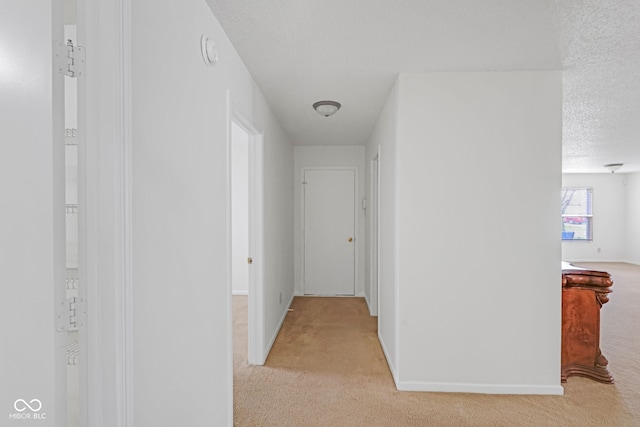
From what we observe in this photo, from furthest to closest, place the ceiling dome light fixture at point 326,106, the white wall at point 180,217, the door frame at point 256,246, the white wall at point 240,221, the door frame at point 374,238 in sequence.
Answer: the white wall at point 240,221 → the door frame at point 374,238 → the ceiling dome light fixture at point 326,106 → the door frame at point 256,246 → the white wall at point 180,217

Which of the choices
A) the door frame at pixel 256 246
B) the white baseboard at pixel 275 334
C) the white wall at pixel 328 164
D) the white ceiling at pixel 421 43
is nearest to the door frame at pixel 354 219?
the white wall at pixel 328 164

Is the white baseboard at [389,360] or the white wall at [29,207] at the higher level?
the white wall at [29,207]

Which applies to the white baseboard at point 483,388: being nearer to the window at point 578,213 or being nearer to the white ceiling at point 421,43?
the white ceiling at point 421,43

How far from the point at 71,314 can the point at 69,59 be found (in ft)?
2.30

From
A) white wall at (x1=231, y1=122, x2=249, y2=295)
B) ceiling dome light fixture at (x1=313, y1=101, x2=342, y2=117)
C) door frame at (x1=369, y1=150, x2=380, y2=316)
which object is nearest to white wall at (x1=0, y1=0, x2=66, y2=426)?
ceiling dome light fixture at (x1=313, y1=101, x2=342, y2=117)

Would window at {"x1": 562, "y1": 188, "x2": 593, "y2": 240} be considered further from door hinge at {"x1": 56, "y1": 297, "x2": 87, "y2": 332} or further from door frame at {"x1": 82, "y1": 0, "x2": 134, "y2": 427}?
door hinge at {"x1": 56, "y1": 297, "x2": 87, "y2": 332}

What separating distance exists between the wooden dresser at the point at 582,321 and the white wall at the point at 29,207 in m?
3.38

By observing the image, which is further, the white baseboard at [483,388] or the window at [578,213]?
the window at [578,213]

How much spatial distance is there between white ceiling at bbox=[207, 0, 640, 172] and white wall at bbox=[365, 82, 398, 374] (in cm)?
28

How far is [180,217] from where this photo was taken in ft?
4.88

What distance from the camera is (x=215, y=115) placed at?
1912mm

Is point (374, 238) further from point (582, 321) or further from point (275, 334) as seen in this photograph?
point (582, 321)

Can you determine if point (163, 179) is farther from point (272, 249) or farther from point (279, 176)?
point (279, 176)

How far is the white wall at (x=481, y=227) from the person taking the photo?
2.65 metres
